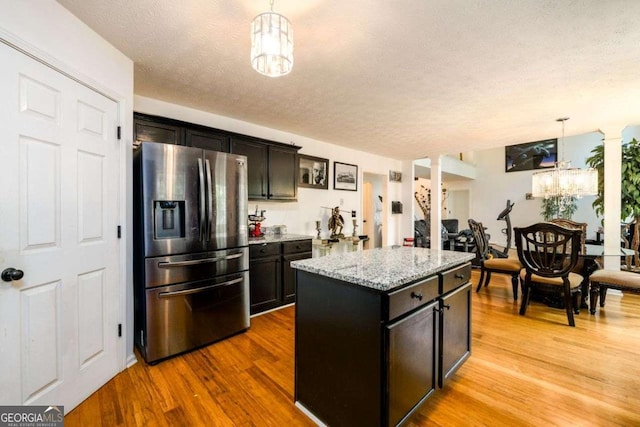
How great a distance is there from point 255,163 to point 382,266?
238cm

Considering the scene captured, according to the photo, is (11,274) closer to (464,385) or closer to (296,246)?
(296,246)

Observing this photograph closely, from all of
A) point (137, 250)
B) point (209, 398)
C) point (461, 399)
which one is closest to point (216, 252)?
point (137, 250)

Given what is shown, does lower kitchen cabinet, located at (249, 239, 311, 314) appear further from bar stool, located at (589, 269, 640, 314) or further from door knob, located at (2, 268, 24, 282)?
bar stool, located at (589, 269, 640, 314)

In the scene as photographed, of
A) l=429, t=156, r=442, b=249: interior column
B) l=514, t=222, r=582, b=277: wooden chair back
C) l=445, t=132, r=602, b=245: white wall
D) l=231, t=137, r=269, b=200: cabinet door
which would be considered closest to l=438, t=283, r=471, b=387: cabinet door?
→ l=514, t=222, r=582, b=277: wooden chair back

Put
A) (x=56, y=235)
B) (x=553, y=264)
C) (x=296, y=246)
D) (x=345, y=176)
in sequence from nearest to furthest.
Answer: (x=56, y=235) → (x=553, y=264) → (x=296, y=246) → (x=345, y=176)

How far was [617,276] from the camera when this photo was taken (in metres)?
2.98

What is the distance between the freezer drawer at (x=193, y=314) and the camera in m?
2.13

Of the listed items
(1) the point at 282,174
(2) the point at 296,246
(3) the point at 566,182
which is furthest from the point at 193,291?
(3) the point at 566,182

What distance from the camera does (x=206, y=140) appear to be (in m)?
2.97

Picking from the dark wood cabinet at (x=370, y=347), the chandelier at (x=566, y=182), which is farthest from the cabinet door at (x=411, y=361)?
the chandelier at (x=566, y=182)

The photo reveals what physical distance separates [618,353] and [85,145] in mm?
4480

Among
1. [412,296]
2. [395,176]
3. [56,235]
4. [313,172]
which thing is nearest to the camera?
[412,296]

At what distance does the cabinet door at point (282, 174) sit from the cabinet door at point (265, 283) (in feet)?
3.06

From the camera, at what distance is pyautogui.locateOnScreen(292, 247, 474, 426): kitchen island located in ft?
4.15
